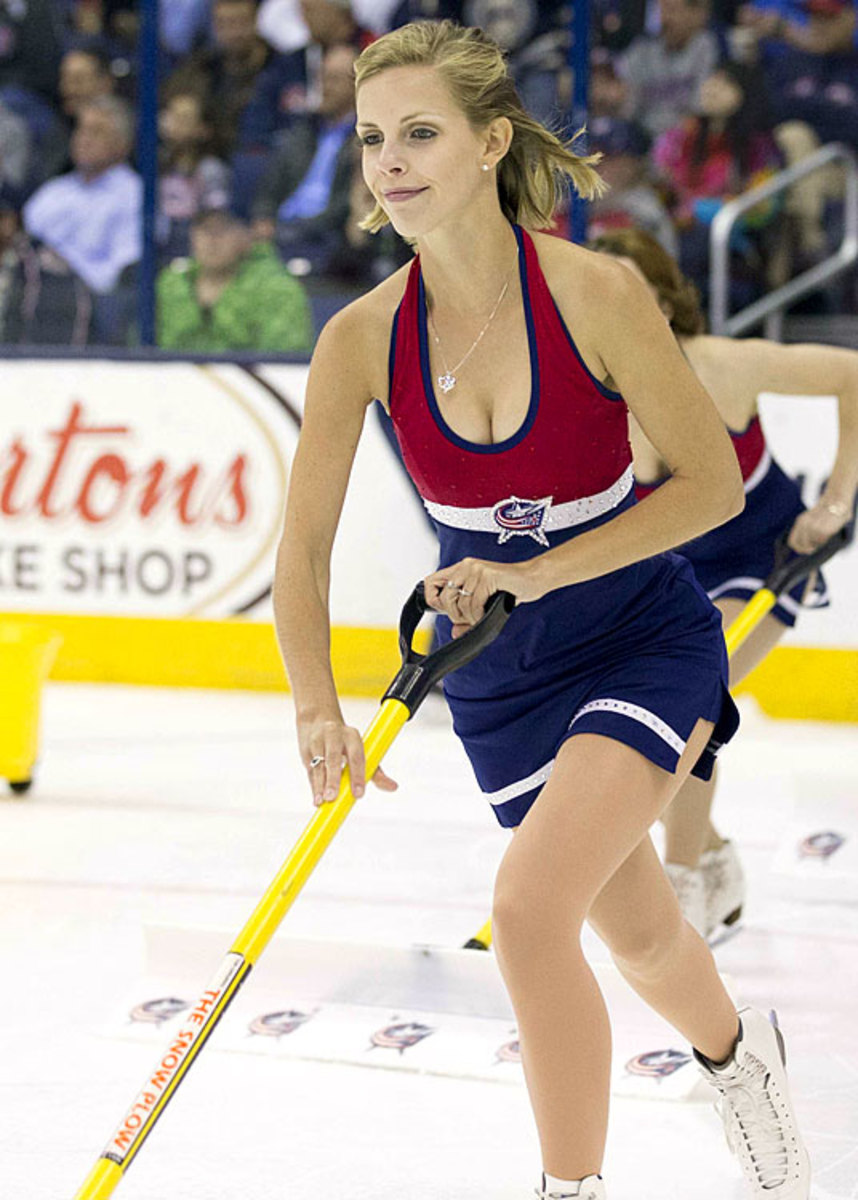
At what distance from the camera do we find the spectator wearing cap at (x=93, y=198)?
6.81 m

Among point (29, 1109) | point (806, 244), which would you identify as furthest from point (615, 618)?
point (806, 244)

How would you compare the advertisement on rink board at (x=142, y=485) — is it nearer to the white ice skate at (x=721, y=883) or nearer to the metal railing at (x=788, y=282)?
the metal railing at (x=788, y=282)

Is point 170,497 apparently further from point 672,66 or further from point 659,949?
point 659,949

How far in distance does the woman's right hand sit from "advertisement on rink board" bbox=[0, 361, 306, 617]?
3880mm

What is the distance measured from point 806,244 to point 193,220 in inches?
83.8

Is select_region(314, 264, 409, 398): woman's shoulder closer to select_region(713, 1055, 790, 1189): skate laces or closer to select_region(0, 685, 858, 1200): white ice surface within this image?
select_region(713, 1055, 790, 1189): skate laces

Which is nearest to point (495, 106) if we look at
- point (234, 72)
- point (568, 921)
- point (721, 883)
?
point (568, 921)

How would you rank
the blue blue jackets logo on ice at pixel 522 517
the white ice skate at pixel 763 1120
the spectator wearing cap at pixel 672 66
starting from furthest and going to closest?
the spectator wearing cap at pixel 672 66
the white ice skate at pixel 763 1120
the blue blue jackets logo on ice at pixel 522 517

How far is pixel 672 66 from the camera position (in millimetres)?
6719

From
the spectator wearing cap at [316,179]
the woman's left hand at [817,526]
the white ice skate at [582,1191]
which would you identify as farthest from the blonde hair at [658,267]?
the spectator wearing cap at [316,179]

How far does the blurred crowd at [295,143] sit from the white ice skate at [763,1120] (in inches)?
165

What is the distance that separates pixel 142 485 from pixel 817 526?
3.13m

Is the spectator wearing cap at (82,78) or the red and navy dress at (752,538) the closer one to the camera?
the red and navy dress at (752,538)

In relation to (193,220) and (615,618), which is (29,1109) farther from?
(193,220)
